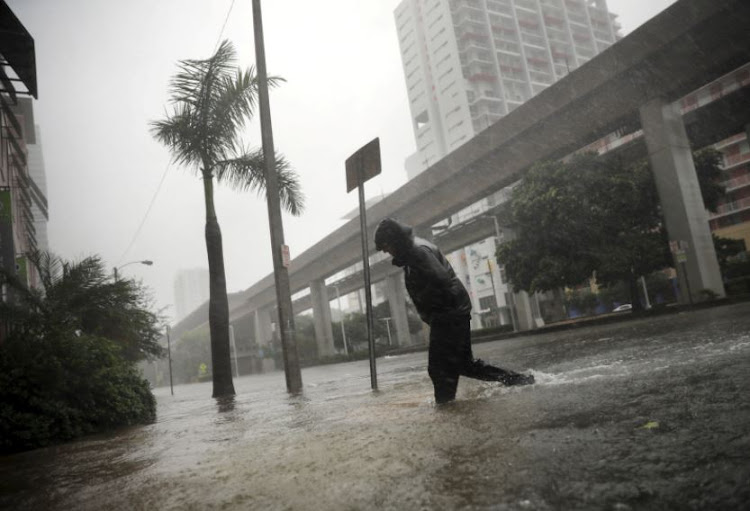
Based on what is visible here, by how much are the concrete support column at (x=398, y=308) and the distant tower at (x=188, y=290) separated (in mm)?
148797

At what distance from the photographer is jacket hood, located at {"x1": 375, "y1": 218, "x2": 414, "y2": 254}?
3.65 meters

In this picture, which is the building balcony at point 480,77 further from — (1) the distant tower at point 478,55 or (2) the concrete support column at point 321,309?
(2) the concrete support column at point 321,309

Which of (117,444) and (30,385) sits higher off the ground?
(30,385)

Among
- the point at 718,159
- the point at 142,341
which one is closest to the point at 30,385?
the point at 142,341

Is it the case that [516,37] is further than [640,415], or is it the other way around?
[516,37]

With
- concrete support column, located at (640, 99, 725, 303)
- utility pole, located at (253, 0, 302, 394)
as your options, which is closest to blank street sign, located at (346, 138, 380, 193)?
utility pole, located at (253, 0, 302, 394)

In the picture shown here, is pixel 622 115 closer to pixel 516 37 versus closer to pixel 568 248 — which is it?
pixel 568 248

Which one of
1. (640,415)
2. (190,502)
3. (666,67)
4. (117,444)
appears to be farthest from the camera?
(666,67)

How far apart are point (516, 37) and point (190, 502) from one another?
9769 centimetres

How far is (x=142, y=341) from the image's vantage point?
11.0m

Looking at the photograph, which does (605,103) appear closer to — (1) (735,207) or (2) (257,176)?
(2) (257,176)

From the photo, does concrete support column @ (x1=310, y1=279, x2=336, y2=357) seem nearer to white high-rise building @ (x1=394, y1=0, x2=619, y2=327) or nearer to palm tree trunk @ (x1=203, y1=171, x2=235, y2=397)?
white high-rise building @ (x1=394, y1=0, x2=619, y2=327)

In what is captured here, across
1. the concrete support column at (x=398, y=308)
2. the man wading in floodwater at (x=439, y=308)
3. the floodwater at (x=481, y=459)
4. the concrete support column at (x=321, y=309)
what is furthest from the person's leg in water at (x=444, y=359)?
the concrete support column at (x=321, y=309)

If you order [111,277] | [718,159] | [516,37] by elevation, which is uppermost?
[516,37]
